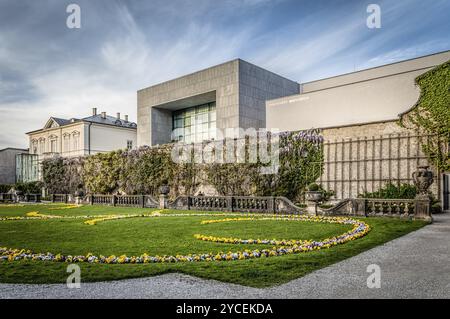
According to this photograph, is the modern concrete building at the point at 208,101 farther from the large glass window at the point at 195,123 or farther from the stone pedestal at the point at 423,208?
the stone pedestal at the point at 423,208

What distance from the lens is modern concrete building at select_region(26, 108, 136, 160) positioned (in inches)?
1790

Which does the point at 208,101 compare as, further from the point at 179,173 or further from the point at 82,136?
the point at 82,136

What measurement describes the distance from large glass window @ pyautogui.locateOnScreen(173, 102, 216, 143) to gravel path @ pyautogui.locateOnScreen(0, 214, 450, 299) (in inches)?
1259

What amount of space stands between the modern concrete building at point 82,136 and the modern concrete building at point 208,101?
30.9 ft

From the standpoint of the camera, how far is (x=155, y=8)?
36.4 feet

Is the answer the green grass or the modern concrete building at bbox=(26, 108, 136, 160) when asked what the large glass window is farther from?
the green grass

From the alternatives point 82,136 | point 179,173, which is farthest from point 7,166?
point 179,173

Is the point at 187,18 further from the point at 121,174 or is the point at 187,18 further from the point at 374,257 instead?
the point at 121,174

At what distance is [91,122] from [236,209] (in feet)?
115

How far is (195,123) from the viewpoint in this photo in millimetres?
39375

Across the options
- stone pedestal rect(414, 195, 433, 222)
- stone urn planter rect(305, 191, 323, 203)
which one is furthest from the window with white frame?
stone pedestal rect(414, 195, 433, 222)

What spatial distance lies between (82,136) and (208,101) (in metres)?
18.9

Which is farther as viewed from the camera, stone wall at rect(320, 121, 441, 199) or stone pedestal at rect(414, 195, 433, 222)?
stone wall at rect(320, 121, 441, 199)

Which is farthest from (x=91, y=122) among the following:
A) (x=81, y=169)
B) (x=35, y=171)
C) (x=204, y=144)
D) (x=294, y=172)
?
(x=294, y=172)
